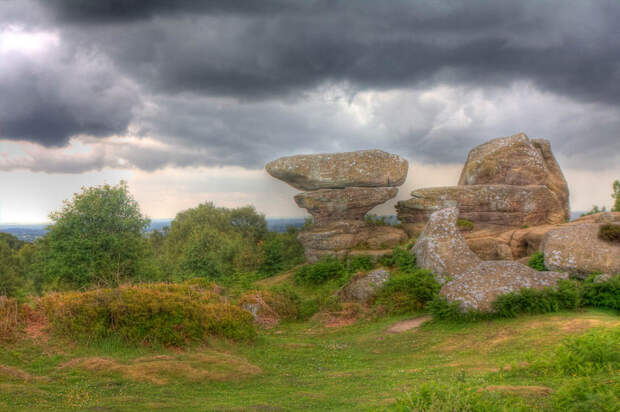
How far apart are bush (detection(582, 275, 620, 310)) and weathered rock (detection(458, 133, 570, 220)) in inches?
526

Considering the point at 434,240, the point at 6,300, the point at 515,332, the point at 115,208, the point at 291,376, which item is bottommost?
the point at 291,376

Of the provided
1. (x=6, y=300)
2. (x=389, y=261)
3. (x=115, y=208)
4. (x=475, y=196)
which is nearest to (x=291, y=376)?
(x=6, y=300)

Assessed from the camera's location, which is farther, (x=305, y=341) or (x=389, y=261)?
(x=389, y=261)

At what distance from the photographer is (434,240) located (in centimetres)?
1958

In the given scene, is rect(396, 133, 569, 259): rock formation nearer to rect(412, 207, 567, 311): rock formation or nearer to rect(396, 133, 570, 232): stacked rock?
rect(396, 133, 570, 232): stacked rock

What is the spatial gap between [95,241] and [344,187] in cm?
1441

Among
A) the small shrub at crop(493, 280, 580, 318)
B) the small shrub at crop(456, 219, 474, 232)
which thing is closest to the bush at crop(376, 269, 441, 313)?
the small shrub at crop(493, 280, 580, 318)

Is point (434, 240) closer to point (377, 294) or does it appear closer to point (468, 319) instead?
point (377, 294)

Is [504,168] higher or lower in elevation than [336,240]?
higher

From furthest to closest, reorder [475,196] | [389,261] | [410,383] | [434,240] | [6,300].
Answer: [475,196] < [389,261] < [434,240] < [6,300] < [410,383]

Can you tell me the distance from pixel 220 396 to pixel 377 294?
10.6 m

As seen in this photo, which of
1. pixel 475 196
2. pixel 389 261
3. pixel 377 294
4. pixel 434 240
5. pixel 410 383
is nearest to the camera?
pixel 410 383

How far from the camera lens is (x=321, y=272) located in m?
23.5

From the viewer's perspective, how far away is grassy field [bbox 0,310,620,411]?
7.61 meters
